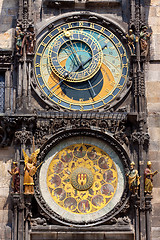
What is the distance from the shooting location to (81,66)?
19953 mm

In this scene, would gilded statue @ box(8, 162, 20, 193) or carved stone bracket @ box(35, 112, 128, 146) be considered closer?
gilded statue @ box(8, 162, 20, 193)

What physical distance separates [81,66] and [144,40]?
1677mm

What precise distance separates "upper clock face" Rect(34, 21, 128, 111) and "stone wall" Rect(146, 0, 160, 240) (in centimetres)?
67

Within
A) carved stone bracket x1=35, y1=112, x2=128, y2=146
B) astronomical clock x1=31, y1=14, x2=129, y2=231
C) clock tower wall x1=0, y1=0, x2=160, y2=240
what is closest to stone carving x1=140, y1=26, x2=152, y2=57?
clock tower wall x1=0, y1=0, x2=160, y2=240

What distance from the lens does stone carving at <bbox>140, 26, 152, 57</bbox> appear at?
65.6ft

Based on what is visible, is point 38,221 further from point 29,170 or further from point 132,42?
point 132,42

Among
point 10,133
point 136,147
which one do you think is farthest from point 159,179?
point 10,133

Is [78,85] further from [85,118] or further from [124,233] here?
[124,233]

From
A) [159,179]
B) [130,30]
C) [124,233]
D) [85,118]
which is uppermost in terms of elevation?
[130,30]

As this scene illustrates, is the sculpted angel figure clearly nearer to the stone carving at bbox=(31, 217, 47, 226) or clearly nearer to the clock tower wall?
the clock tower wall

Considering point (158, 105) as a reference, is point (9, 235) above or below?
below

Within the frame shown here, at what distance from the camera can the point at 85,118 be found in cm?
1942

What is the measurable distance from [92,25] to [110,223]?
5029mm

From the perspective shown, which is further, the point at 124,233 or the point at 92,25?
the point at 92,25
